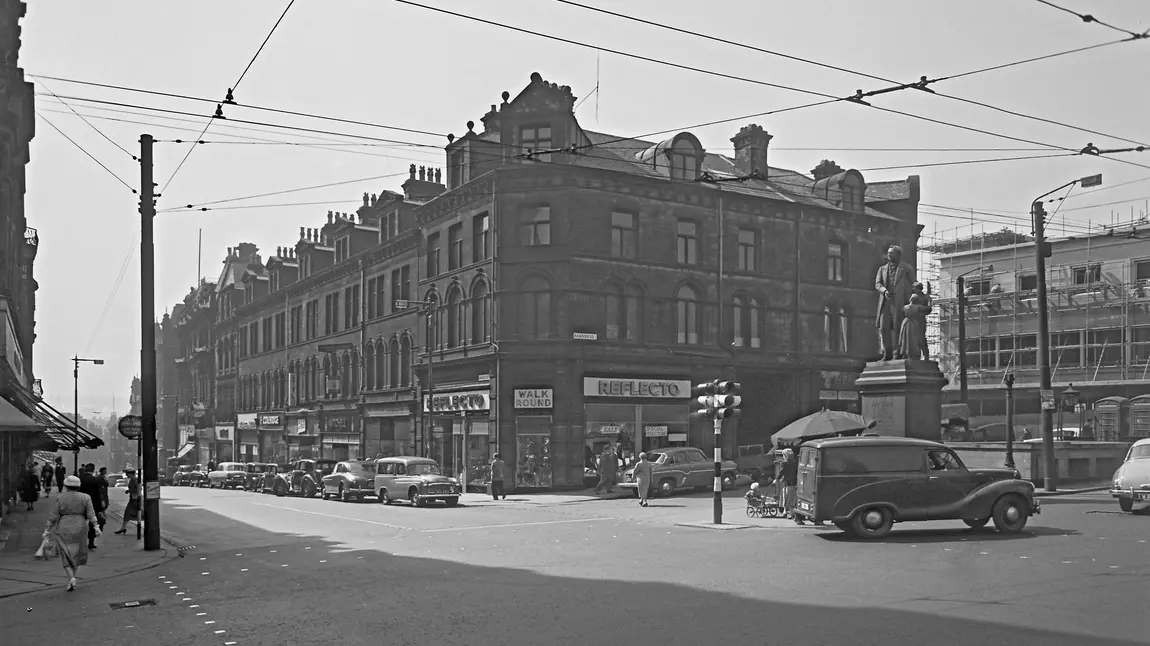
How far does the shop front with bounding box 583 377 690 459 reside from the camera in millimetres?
40438

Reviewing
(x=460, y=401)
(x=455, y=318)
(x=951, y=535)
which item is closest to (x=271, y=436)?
(x=455, y=318)

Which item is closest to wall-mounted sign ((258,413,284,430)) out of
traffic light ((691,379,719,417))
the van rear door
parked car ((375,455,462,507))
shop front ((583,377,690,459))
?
parked car ((375,455,462,507))

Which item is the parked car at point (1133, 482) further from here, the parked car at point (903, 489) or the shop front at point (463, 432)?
the shop front at point (463, 432)

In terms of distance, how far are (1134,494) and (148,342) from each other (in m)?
21.5

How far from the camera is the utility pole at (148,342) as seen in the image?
2066 centimetres

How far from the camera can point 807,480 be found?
20266mm

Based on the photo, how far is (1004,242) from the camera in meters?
69.2

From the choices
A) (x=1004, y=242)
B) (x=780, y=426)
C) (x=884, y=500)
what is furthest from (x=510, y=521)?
(x=1004, y=242)

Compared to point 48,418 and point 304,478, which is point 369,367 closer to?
point 304,478

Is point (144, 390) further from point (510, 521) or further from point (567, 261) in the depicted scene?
point (567, 261)

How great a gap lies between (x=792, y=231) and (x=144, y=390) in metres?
32.5

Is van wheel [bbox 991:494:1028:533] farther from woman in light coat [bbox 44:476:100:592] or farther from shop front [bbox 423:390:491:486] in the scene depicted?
shop front [bbox 423:390:491:486]

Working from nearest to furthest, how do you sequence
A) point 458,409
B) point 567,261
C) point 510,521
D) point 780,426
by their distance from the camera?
point 510,521 → point 567,261 → point 458,409 → point 780,426

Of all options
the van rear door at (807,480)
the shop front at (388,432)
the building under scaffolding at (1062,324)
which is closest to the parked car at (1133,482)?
the van rear door at (807,480)
